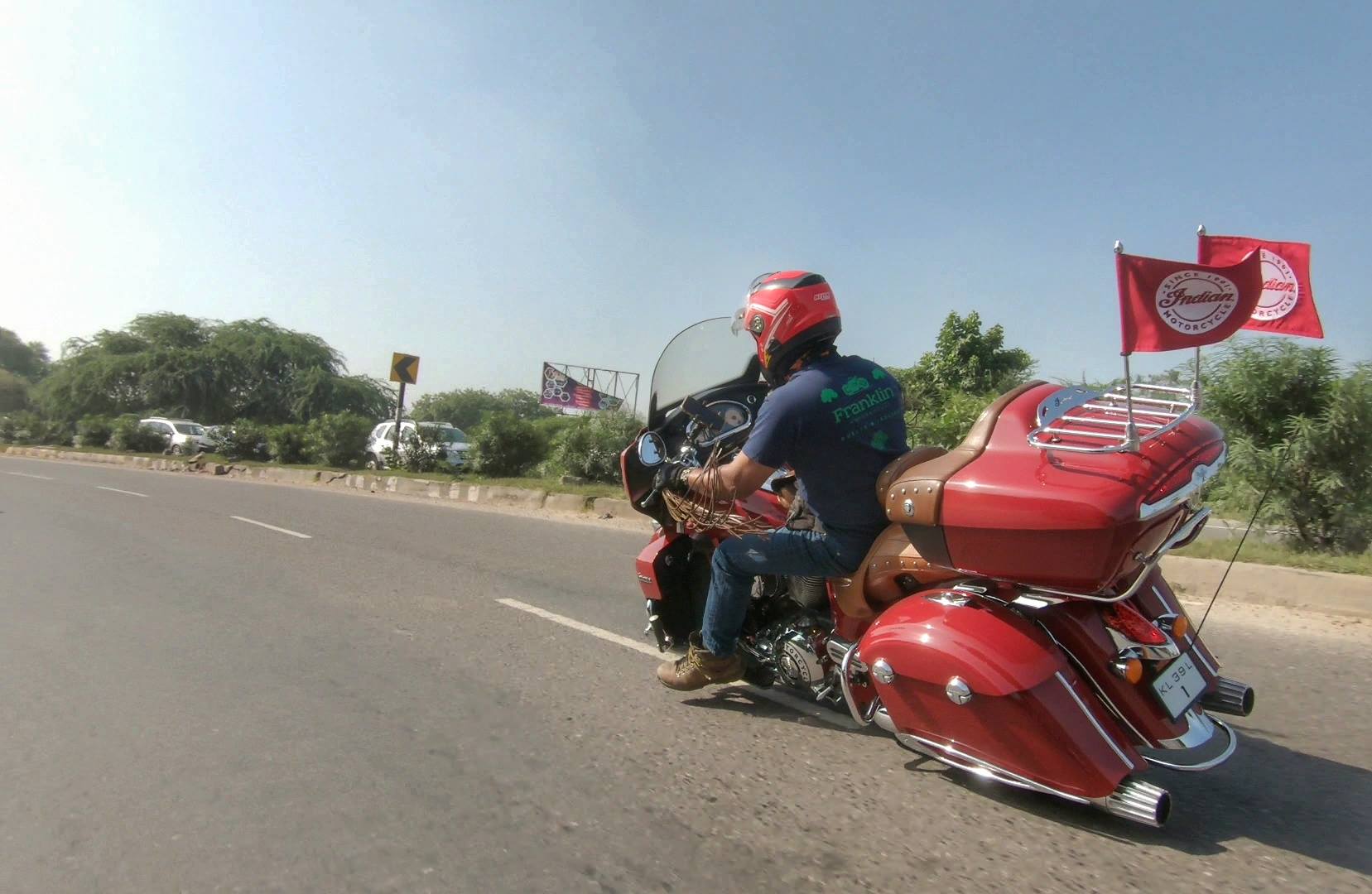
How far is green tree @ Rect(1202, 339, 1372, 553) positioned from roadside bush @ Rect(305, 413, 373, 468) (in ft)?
63.3

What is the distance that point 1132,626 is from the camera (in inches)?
105

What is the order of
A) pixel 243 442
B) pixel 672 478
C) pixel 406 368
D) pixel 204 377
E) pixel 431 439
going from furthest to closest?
pixel 204 377 → pixel 243 442 → pixel 431 439 → pixel 406 368 → pixel 672 478

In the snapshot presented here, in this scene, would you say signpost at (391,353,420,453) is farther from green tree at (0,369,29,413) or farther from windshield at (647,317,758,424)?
green tree at (0,369,29,413)

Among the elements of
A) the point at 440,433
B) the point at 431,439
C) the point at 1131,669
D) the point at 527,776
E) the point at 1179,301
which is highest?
the point at 440,433

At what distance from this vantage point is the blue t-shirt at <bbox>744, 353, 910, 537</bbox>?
3.18 metres

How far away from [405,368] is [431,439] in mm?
1683

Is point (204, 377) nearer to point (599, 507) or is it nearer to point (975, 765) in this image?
point (599, 507)

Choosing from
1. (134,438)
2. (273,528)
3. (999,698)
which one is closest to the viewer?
(999,698)

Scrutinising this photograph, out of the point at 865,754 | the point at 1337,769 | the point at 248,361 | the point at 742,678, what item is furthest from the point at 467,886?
the point at 248,361

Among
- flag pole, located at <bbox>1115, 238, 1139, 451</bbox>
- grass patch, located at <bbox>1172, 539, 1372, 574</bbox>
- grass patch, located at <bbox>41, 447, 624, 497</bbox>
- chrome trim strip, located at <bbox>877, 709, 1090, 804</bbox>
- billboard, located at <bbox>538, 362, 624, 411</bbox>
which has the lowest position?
chrome trim strip, located at <bbox>877, 709, 1090, 804</bbox>

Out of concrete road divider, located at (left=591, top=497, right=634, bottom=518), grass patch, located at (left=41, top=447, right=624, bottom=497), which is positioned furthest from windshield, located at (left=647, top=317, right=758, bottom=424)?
grass patch, located at (left=41, top=447, right=624, bottom=497)

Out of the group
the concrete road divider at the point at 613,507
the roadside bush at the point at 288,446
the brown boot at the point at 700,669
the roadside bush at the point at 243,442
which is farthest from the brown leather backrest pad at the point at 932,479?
the roadside bush at the point at 243,442

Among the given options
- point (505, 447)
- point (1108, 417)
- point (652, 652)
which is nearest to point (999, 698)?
point (1108, 417)

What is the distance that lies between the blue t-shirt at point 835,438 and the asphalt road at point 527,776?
0.94 meters
